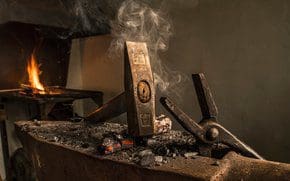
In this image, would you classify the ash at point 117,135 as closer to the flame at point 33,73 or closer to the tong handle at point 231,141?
the tong handle at point 231,141

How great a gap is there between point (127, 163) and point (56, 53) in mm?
3736

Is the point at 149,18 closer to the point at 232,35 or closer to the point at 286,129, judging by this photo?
the point at 232,35

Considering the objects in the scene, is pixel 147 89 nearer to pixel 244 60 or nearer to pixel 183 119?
pixel 183 119

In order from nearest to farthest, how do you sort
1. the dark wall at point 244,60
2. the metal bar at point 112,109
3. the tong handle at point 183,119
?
the tong handle at point 183,119 → the metal bar at point 112,109 → the dark wall at point 244,60

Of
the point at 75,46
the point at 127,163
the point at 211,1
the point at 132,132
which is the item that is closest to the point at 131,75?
the point at 132,132

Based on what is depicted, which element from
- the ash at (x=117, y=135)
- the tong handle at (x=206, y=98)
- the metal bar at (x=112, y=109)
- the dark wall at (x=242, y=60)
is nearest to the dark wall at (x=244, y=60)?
the dark wall at (x=242, y=60)

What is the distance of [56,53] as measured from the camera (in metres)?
4.55

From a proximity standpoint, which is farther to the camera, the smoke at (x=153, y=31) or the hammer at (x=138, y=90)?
the smoke at (x=153, y=31)

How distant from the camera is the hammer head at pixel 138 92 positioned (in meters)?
1.50

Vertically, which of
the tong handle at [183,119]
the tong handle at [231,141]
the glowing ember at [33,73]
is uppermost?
the glowing ember at [33,73]

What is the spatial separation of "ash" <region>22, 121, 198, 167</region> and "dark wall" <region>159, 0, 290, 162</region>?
4.79 ft

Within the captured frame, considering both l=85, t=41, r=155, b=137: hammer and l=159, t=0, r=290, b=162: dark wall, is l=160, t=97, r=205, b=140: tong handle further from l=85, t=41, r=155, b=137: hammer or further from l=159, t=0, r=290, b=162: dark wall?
l=159, t=0, r=290, b=162: dark wall

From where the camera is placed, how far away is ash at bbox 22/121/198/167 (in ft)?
4.61

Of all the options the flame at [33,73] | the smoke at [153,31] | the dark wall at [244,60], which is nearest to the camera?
the dark wall at [244,60]
